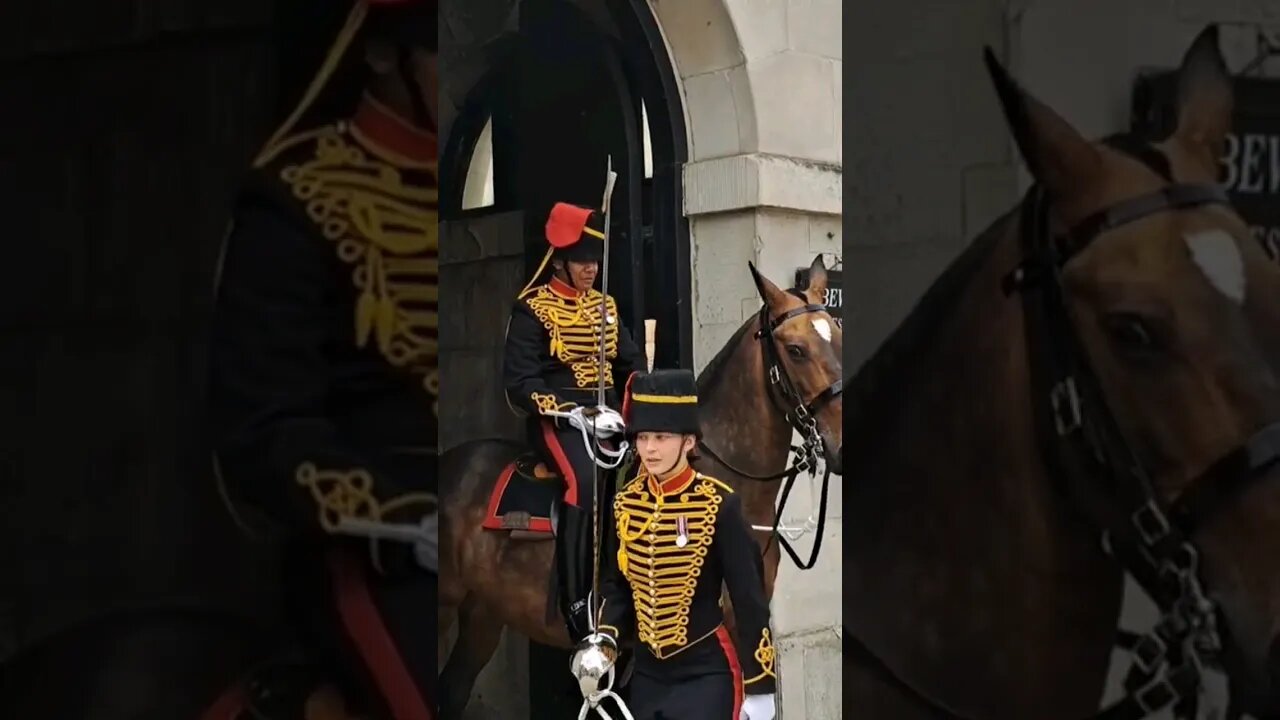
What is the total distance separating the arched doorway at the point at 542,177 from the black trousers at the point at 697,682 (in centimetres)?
34

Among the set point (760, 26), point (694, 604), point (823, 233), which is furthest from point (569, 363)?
point (760, 26)

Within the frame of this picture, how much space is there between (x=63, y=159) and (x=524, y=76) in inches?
94.9

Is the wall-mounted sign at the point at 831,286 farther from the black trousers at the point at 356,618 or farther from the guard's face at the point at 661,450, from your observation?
the black trousers at the point at 356,618

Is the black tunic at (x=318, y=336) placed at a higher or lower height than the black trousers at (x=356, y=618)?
higher

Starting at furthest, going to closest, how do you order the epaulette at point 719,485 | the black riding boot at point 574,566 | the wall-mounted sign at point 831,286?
the wall-mounted sign at point 831,286, the black riding boot at point 574,566, the epaulette at point 719,485

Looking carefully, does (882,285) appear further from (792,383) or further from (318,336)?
(792,383)

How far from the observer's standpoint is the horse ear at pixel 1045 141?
2.55 feet

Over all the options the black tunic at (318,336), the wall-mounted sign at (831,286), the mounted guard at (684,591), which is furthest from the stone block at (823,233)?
the black tunic at (318,336)

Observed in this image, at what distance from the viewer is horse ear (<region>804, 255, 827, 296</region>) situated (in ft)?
10.4

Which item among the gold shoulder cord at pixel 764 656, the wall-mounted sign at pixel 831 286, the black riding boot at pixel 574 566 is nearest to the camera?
the gold shoulder cord at pixel 764 656

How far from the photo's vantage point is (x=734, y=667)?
272 centimetres

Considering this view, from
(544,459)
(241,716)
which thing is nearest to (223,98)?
(241,716)

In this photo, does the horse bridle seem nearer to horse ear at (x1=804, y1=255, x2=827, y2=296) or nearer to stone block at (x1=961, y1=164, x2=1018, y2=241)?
stone block at (x1=961, y1=164, x2=1018, y2=241)

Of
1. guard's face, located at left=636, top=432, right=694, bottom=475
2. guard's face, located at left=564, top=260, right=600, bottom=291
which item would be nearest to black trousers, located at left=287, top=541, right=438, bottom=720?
guard's face, located at left=636, top=432, right=694, bottom=475
